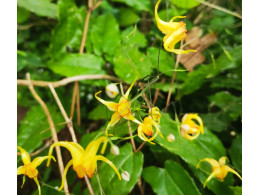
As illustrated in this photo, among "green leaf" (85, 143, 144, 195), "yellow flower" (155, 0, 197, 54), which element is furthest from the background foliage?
"yellow flower" (155, 0, 197, 54)

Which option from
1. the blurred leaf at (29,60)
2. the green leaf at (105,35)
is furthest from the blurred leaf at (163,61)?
the blurred leaf at (29,60)

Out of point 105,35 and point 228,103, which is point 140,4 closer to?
point 105,35

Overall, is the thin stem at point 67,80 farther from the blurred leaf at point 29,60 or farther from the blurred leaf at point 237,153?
the blurred leaf at point 237,153

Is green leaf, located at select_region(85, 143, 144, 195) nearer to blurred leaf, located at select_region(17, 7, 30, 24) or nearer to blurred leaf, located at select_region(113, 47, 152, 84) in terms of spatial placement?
blurred leaf, located at select_region(113, 47, 152, 84)

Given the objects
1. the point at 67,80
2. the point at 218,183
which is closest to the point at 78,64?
the point at 67,80
